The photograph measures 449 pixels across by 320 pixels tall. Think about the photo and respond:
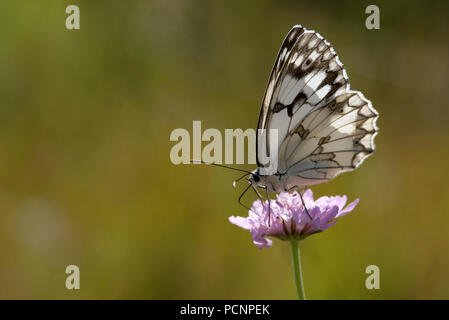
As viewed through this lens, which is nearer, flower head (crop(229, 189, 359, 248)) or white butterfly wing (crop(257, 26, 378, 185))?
flower head (crop(229, 189, 359, 248))

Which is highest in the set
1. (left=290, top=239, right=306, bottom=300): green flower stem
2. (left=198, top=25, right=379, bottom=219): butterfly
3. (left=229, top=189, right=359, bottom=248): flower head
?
(left=198, top=25, right=379, bottom=219): butterfly

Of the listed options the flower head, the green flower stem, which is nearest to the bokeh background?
the flower head

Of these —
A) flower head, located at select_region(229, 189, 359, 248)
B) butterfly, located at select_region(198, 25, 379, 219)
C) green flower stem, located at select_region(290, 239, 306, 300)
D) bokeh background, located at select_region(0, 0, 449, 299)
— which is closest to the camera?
green flower stem, located at select_region(290, 239, 306, 300)

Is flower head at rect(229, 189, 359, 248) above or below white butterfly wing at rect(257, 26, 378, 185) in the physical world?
below

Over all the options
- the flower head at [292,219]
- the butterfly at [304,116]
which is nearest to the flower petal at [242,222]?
the flower head at [292,219]

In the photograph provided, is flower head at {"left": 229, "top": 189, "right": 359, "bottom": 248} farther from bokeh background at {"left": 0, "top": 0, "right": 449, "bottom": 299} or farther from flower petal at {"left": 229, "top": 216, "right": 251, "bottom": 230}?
bokeh background at {"left": 0, "top": 0, "right": 449, "bottom": 299}

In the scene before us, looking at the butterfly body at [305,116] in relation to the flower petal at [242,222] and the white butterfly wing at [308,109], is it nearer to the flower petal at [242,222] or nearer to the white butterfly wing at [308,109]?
the white butterfly wing at [308,109]

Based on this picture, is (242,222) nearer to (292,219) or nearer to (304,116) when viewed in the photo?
(292,219)

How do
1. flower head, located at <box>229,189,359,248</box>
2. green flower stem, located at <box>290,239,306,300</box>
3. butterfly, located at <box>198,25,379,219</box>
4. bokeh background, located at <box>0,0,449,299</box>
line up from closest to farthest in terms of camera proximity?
green flower stem, located at <box>290,239,306,300</box> < flower head, located at <box>229,189,359,248</box> < butterfly, located at <box>198,25,379,219</box> < bokeh background, located at <box>0,0,449,299</box>
